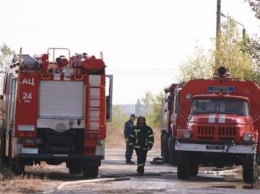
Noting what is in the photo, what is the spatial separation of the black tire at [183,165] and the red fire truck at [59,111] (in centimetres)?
216

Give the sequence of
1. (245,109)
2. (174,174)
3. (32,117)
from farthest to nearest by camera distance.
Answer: (174,174)
(245,109)
(32,117)

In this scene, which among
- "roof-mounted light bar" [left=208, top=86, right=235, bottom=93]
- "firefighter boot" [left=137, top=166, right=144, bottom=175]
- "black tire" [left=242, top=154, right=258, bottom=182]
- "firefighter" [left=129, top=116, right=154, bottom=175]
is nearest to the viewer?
"black tire" [left=242, top=154, right=258, bottom=182]

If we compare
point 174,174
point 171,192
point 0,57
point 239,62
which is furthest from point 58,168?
point 0,57

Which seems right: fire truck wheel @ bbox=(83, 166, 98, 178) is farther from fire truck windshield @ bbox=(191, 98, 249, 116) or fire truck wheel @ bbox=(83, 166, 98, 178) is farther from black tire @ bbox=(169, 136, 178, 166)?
black tire @ bbox=(169, 136, 178, 166)

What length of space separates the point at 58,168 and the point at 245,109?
24.0 ft

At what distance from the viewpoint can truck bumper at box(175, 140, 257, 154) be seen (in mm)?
24422

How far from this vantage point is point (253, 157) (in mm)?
24766

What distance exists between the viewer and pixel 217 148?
969 inches

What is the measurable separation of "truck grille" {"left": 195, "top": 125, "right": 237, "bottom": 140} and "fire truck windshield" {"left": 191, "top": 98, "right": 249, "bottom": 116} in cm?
92

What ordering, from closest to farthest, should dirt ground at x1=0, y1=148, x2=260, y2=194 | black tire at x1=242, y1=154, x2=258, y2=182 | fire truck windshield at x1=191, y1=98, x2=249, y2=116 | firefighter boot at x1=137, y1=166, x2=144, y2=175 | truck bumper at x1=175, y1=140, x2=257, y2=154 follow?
dirt ground at x1=0, y1=148, x2=260, y2=194 < truck bumper at x1=175, y1=140, x2=257, y2=154 < black tire at x1=242, y1=154, x2=258, y2=182 < fire truck windshield at x1=191, y1=98, x2=249, y2=116 < firefighter boot at x1=137, y1=166, x2=144, y2=175

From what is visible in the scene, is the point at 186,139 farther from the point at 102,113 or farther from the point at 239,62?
the point at 239,62

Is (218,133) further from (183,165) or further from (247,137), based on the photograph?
(183,165)

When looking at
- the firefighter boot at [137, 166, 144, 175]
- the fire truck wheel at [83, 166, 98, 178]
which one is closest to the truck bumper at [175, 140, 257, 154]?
the fire truck wheel at [83, 166, 98, 178]

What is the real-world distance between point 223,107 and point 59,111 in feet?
14.6
